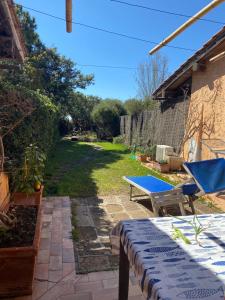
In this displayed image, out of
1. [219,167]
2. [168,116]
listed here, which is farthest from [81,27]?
[219,167]

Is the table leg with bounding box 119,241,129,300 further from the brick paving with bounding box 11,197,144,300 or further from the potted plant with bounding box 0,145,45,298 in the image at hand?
the potted plant with bounding box 0,145,45,298

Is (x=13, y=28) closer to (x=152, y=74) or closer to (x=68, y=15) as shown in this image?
(x=68, y=15)

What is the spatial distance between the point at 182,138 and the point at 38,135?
523 centimetres

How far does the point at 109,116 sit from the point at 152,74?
Result: 255 inches

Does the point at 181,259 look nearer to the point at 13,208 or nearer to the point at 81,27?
the point at 13,208

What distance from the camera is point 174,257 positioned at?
1719mm

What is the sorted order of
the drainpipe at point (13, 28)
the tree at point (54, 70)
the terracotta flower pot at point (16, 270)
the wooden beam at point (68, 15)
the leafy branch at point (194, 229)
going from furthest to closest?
the tree at point (54, 70), the drainpipe at point (13, 28), the terracotta flower pot at point (16, 270), the wooden beam at point (68, 15), the leafy branch at point (194, 229)

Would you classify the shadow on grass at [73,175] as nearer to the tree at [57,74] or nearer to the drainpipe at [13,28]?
the drainpipe at [13,28]

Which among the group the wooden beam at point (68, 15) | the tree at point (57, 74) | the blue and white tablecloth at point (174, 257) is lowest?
the blue and white tablecloth at point (174, 257)

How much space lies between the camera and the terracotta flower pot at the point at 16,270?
112 inches

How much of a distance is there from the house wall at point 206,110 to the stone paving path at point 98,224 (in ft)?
9.79

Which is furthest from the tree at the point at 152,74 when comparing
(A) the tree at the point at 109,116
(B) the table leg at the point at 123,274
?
(B) the table leg at the point at 123,274

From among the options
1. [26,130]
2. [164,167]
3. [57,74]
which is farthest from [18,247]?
[57,74]

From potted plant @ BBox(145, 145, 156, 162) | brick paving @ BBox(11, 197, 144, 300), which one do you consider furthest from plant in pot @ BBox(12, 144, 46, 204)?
potted plant @ BBox(145, 145, 156, 162)
